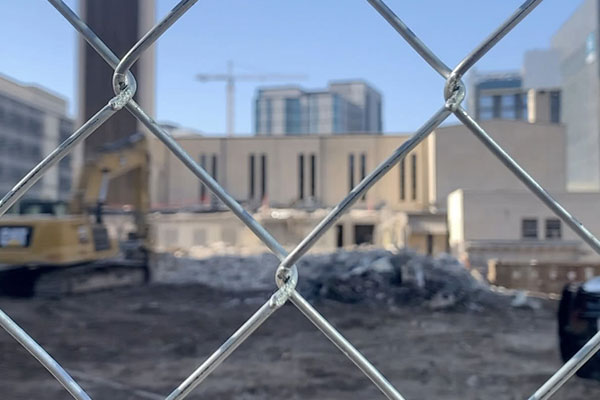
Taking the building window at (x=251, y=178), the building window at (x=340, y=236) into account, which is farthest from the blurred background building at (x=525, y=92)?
the building window at (x=251, y=178)

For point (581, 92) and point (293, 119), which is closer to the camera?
point (581, 92)

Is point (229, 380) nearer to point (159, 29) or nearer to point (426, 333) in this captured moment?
point (426, 333)

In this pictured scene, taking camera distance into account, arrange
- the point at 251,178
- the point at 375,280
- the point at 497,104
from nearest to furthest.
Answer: the point at 375,280 → the point at 497,104 → the point at 251,178

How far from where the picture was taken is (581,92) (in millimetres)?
28531

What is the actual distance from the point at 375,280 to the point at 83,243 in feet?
17.8

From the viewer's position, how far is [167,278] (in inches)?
582

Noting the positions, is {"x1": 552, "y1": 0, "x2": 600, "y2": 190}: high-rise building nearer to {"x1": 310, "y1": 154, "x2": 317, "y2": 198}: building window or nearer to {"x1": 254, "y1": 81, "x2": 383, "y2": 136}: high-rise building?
{"x1": 310, "y1": 154, "x2": 317, "y2": 198}: building window

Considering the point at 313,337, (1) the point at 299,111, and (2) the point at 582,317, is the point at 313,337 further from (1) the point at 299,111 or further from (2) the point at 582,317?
(1) the point at 299,111

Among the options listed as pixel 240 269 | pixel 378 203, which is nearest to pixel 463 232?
pixel 378 203

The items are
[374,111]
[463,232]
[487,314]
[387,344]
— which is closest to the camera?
[387,344]

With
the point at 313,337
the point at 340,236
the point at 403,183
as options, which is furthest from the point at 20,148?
the point at 313,337

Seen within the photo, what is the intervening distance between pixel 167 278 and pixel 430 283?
21.1 feet

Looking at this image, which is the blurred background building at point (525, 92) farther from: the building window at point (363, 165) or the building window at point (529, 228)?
the building window at point (363, 165)

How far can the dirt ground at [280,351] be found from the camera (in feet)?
18.7
